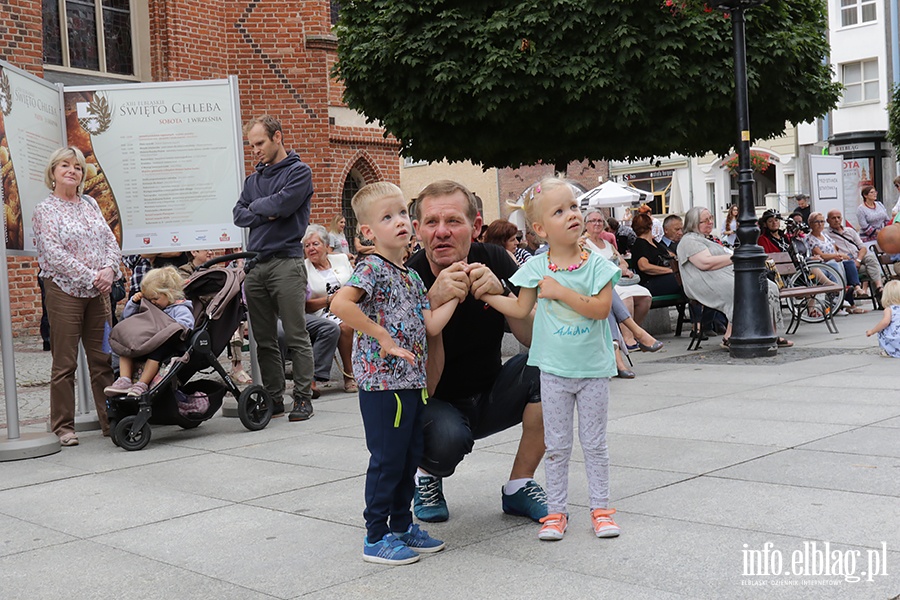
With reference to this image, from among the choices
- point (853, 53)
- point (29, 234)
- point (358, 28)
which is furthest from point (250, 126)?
point (853, 53)

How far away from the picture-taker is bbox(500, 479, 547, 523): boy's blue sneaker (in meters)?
4.60

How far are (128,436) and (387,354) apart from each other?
3.72 metres

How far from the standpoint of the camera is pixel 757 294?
1048 cm

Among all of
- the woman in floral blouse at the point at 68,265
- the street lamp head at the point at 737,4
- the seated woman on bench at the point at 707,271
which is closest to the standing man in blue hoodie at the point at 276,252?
the woman in floral blouse at the point at 68,265

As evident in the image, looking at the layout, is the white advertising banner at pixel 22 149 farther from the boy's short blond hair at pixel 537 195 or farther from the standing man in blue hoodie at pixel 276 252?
the boy's short blond hair at pixel 537 195

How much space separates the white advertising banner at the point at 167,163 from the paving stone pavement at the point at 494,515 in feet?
5.93

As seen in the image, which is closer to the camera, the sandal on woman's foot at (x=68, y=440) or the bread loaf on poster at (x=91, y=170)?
the sandal on woman's foot at (x=68, y=440)

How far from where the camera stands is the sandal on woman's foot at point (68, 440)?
745 cm

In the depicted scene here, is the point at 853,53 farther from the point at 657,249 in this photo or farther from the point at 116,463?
the point at 116,463

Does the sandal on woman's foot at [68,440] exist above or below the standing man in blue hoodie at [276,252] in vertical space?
below

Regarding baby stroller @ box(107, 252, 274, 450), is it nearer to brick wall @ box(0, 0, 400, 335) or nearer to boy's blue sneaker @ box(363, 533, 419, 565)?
boy's blue sneaker @ box(363, 533, 419, 565)

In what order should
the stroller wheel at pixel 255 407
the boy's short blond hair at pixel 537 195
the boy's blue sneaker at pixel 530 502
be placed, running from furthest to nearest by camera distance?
the stroller wheel at pixel 255 407 < the boy's blue sneaker at pixel 530 502 < the boy's short blond hair at pixel 537 195

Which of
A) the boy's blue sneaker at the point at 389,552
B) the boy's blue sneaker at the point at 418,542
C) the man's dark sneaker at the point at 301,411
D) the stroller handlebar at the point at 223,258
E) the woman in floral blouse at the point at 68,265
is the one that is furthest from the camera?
the man's dark sneaker at the point at 301,411

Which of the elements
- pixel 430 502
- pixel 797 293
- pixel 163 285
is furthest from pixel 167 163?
pixel 797 293
